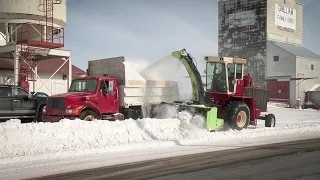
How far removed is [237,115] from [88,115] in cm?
578

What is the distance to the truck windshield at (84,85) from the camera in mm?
12742

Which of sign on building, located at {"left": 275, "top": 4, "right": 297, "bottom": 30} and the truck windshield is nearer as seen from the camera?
the truck windshield

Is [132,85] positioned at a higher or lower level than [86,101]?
higher

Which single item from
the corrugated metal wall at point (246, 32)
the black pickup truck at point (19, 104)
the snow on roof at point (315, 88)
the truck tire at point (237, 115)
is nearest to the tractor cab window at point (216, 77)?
the truck tire at point (237, 115)

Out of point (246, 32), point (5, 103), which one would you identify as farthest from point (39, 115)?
point (246, 32)

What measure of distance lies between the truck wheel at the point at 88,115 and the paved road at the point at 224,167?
4813mm

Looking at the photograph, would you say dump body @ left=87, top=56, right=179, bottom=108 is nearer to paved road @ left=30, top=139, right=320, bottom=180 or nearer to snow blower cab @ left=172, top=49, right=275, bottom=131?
snow blower cab @ left=172, top=49, right=275, bottom=131

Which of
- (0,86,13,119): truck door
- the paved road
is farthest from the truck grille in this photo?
the paved road

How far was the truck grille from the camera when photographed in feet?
39.2

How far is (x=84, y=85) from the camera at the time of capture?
1294cm

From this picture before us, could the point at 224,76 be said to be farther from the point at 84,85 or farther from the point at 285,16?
the point at 285,16

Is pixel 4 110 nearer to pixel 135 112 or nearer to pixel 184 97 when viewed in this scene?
pixel 135 112

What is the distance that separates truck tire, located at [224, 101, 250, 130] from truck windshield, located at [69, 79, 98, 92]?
530 cm

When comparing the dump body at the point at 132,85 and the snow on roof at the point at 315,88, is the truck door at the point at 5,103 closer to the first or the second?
the dump body at the point at 132,85
